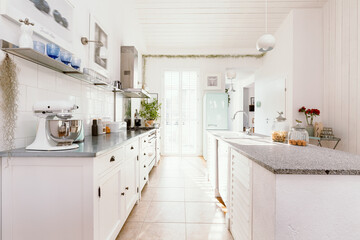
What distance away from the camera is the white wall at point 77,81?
4.45ft

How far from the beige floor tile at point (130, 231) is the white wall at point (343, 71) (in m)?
3.91

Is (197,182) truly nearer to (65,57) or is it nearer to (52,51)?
(65,57)

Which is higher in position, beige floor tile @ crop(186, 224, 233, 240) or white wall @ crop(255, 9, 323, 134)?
white wall @ crop(255, 9, 323, 134)

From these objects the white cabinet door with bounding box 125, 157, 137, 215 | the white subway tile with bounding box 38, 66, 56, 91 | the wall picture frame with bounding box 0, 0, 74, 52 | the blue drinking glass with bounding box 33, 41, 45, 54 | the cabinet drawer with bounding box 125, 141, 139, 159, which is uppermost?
the wall picture frame with bounding box 0, 0, 74, 52

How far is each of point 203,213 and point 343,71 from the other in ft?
12.7

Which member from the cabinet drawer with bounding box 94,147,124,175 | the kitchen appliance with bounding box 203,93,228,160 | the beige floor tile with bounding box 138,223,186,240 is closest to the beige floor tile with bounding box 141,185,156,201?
the beige floor tile with bounding box 138,223,186,240

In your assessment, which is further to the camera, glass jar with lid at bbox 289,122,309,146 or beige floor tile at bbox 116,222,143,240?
beige floor tile at bbox 116,222,143,240

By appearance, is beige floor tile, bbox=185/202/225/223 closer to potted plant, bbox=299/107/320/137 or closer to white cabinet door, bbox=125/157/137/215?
white cabinet door, bbox=125/157/137/215

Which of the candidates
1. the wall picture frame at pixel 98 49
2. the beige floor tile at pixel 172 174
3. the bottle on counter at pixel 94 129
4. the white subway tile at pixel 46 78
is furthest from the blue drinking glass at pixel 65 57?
the beige floor tile at pixel 172 174

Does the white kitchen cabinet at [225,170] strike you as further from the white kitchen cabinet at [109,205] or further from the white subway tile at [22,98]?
the white subway tile at [22,98]

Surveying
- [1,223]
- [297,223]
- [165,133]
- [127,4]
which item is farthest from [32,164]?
[165,133]

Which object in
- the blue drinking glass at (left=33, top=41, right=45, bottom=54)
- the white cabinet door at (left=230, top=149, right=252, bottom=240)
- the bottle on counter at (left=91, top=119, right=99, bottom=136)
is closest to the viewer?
the blue drinking glass at (left=33, top=41, right=45, bottom=54)

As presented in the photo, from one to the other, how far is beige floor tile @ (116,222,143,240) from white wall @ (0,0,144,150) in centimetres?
120

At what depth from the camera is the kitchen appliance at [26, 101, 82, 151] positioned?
127cm
